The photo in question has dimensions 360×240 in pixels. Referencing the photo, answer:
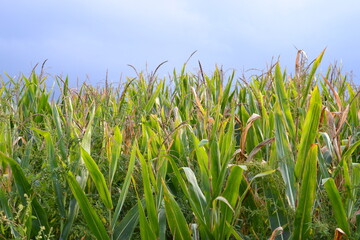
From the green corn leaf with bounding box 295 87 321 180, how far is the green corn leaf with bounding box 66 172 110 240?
27.8 inches

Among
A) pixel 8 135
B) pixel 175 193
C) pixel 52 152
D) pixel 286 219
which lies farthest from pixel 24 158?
pixel 286 219

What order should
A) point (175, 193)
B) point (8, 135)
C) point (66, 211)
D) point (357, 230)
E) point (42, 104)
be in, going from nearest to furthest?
point (357, 230) < point (66, 211) < point (175, 193) < point (8, 135) < point (42, 104)

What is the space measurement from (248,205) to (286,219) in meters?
0.20

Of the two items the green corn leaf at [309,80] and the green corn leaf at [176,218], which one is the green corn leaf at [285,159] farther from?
the green corn leaf at [176,218]

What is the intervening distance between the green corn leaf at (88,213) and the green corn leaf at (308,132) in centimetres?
71

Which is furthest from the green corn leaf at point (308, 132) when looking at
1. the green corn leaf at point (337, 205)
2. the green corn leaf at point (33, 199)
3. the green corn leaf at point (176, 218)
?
the green corn leaf at point (33, 199)

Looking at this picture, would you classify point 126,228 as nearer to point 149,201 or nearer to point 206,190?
point 149,201

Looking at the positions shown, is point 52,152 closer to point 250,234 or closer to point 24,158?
point 24,158

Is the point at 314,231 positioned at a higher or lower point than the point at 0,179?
lower

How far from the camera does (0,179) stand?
196 centimetres

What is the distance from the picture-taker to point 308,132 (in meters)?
1.72

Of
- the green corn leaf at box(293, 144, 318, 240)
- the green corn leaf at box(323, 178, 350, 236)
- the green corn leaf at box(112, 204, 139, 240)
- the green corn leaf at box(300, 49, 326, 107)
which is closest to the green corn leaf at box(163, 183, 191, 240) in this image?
the green corn leaf at box(112, 204, 139, 240)

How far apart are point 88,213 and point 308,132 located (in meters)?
0.82

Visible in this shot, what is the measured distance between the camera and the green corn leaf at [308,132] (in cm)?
170
